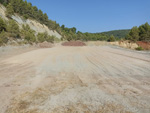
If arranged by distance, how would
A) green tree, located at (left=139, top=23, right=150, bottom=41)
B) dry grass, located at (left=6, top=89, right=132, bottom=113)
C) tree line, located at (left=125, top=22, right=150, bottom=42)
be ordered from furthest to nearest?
green tree, located at (left=139, top=23, right=150, bottom=41) → tree line, located at (left=125, top=22, right=150, bottom=42) → dry grass, located at (left=6, top=89, right=132, bottom=113)

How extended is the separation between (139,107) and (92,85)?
91cm

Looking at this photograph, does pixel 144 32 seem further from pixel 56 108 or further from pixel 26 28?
pixel 56 108

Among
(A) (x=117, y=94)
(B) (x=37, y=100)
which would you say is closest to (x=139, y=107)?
(A) (x=117, y=94)

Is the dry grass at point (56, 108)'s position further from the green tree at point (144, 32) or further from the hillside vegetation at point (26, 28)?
the green tree at point (144, 32)

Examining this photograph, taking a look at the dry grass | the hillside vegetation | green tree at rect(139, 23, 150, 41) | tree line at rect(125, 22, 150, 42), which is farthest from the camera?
green tree at rect(139, 23, 150, 41)

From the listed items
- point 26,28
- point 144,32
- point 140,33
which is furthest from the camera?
point 140,33

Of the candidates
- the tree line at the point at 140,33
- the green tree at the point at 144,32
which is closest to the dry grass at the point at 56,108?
the tree line at the point at 140,33

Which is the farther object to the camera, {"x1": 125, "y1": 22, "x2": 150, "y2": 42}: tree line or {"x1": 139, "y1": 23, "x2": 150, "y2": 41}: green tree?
{"x1": 139, "y1": 23, "x2": 150, "y2": 41}: green tree

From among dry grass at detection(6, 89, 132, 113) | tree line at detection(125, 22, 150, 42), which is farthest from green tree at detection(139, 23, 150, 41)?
dry grass at detection(6, 89, 132, 113)

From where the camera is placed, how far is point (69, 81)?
2291 millimetres

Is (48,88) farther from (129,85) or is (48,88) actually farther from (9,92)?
(129,85)

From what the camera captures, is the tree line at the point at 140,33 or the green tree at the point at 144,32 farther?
the green tree at the point at 144,32

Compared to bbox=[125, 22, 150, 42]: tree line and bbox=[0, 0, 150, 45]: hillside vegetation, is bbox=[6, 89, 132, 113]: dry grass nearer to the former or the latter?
bbox=[0, 0, 150, 45]: hillside vegetation

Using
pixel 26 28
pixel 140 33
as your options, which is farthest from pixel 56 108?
pixel 140 33
